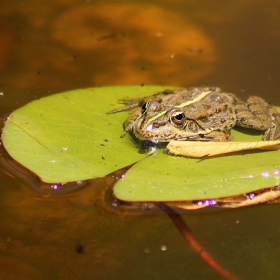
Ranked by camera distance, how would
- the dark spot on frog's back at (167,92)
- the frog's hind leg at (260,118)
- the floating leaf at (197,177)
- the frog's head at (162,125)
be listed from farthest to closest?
1. the dark spot on frog's back at (167,92)
2. the frog's hind leg at (260,118)
3. the frog's head at (162,125)
4. the floating leaf at (197,177)

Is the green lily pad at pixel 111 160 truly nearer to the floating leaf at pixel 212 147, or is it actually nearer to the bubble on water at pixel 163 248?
the floating leaf at pixel 212 147

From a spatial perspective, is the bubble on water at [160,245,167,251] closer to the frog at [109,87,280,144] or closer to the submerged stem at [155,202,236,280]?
the submerged stem at [155,202,236,280]

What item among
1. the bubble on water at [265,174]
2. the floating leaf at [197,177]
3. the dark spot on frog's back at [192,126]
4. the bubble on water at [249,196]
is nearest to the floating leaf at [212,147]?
the floating leaf at [197,177]

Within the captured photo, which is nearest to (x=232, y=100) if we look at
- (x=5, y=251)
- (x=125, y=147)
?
(x=125, y=147)

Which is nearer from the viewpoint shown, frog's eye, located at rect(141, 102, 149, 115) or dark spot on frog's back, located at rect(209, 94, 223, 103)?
frog's eye, located at rect(141, 102, 149, 115)

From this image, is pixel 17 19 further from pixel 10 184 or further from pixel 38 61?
pixel 10 184

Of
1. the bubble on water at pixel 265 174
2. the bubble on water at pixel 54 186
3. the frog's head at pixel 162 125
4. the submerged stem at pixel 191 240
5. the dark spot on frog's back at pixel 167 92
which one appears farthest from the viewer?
the dark spot on frog's back at pixel 167 92

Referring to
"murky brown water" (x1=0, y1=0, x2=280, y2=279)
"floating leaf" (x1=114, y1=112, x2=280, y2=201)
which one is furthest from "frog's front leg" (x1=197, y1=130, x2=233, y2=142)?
"murky brown water" (x1=0, y1=0, x2=280, y2=279)
